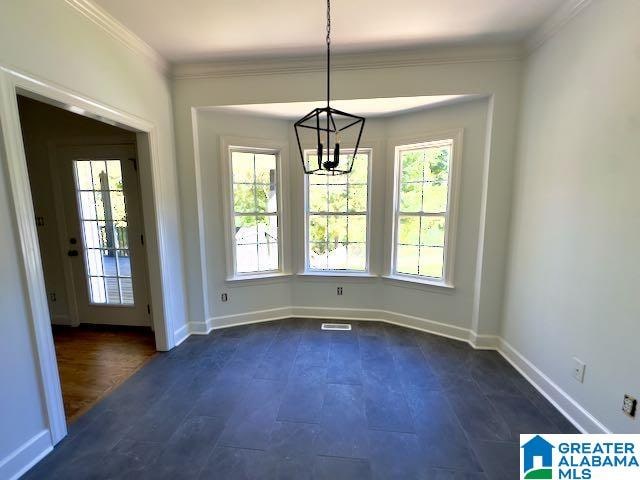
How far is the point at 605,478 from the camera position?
4.73ft

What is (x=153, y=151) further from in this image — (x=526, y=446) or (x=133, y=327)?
(x=526, y=446)

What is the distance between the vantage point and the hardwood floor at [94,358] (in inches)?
89.7

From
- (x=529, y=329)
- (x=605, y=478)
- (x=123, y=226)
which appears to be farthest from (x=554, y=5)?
(x=123, y=226)

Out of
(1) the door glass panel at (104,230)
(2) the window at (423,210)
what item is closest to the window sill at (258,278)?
(1) the door glass panel at (104,230)

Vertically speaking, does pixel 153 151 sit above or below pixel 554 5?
below

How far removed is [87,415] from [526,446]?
116 inches

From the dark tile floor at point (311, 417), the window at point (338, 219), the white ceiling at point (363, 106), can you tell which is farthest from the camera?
the window at point (338, 219)

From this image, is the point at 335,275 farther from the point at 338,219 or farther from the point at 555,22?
the point at 555,22

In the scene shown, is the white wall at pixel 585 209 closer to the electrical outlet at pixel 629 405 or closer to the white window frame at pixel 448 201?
the electrical outlet at pixel 629 405

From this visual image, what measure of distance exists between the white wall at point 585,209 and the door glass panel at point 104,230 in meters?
4.19

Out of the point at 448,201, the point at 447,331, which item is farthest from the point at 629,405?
the point at 448,201

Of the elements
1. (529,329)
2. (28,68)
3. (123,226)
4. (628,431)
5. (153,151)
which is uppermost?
(28,68)

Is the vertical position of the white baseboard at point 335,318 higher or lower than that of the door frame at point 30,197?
lower

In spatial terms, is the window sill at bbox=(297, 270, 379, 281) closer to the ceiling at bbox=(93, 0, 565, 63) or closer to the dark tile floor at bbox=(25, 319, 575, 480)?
the dark tile floor at bbox=(25, 319, 575, 480)
